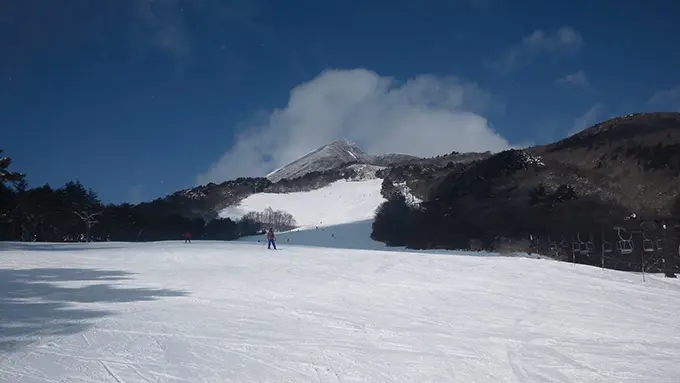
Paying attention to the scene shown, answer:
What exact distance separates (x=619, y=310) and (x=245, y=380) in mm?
11996

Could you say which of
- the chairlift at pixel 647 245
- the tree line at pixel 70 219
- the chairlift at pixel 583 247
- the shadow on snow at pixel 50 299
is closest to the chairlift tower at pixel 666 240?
the chairlift at pixel 647 245

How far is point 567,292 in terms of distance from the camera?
15.4 meters

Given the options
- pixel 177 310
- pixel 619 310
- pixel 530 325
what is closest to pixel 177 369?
pixel 177 310

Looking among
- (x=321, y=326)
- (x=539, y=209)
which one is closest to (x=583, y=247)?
(x=539, y=209)

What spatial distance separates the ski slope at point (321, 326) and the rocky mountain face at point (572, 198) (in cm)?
1578

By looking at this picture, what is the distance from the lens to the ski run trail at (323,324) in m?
6.23

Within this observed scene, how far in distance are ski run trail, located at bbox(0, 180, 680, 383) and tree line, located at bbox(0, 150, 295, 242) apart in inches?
1044

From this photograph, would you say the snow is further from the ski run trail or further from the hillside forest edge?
the ski run trail

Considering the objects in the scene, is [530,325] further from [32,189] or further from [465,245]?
[32,189]

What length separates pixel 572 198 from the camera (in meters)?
38.6

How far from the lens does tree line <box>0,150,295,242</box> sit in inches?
1593

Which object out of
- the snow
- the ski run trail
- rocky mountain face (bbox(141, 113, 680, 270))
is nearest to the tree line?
the ski run trail

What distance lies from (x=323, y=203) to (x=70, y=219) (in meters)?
102

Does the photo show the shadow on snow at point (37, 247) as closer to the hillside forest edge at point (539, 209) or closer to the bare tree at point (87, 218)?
the hillside forest edge at point (539, 209)
